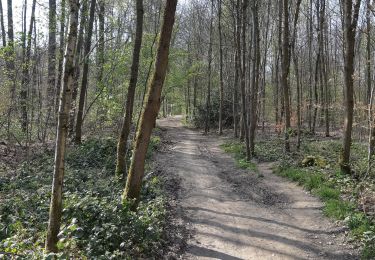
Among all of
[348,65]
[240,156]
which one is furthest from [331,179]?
[240,156]

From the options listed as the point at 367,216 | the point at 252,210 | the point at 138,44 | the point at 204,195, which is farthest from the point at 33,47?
the point at 367,216

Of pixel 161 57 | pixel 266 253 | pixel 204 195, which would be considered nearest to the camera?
pixel 266 253

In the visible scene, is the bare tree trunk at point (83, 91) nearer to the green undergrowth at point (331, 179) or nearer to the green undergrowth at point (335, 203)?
the green undergrowth at point (331, 179)

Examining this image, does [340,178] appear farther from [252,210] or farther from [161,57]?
[161,57]

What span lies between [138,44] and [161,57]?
141 inches

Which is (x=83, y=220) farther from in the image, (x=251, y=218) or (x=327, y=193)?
(x=327, y=193)

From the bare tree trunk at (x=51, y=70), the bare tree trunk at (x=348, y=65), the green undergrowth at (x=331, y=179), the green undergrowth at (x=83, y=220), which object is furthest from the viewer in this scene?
the bare tree trunk at (x=51, y=70)

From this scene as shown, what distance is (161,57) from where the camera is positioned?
7520 mm

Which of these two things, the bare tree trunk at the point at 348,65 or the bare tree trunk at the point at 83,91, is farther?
the bare tree trunk at the point at 83,91

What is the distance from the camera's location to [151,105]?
7.57 meters

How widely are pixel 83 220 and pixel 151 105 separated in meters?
2.64

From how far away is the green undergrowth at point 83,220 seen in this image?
5707 mm

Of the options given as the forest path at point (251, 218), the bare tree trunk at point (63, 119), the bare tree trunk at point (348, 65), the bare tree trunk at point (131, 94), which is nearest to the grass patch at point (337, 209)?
the forest path at point (251, 218)

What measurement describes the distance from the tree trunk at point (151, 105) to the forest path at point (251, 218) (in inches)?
65.2
